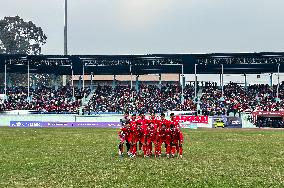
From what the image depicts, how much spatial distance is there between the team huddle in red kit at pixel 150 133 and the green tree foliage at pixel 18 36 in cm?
10686

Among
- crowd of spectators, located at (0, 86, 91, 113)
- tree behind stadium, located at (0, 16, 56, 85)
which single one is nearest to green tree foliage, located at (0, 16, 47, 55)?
tree behind stadium, located at (0, 16, 56, 85)

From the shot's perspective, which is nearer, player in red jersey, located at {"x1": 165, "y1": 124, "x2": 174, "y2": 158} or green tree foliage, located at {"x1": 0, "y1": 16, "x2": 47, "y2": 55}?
player in red jersey, located at {"x1": 165, "y1": 124, "x2": 174, "y2": 158}

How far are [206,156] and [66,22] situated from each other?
71.5 metres

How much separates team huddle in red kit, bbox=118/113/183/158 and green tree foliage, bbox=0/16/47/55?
107 metres

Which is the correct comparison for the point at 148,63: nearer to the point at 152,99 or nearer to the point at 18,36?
the point at 152,99

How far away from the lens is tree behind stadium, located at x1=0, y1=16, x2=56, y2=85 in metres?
130

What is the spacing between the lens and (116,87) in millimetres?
94062

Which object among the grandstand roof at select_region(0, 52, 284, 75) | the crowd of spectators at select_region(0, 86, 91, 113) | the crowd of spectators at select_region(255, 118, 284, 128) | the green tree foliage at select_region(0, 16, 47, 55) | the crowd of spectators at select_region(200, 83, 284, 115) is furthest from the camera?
the green tree foliage at select_region(0, 16, 47, 55)

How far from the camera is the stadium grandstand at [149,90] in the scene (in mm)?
82125

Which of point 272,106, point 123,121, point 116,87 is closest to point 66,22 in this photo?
point 116,87

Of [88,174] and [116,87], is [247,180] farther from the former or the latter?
[116,87]

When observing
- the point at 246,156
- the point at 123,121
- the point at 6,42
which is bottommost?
the point at 246,156

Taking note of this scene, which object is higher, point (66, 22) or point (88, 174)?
point (66, 22)

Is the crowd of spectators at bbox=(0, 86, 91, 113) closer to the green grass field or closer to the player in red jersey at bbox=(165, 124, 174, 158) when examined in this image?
the player in red jersey at bbox=(165, 124, 174, 158)
